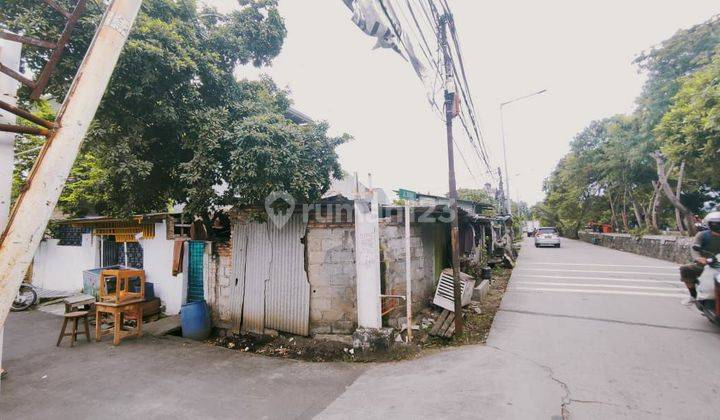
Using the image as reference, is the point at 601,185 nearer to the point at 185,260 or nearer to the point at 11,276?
the point at 185,260

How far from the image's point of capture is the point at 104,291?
21.5ft

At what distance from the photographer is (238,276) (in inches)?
261

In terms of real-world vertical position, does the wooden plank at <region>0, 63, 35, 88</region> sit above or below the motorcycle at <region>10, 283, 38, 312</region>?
above

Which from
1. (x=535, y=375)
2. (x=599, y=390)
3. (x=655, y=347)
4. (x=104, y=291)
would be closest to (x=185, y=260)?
(x=104, y=291)

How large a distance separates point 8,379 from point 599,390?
7979 millimetres

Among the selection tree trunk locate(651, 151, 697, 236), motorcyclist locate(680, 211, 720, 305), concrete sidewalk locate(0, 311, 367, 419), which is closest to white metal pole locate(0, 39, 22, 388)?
concrete sidewalk locate(0, 311, 367, 419)

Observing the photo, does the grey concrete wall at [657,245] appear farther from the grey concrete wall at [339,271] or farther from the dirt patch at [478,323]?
the grey concrete wall at [339,271]

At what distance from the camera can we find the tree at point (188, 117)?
508cm

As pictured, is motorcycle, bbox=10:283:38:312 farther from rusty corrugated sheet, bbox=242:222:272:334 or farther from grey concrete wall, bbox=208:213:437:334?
grey concrete wall, bbox=208:213:437:334

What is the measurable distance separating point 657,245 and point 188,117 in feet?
70.2

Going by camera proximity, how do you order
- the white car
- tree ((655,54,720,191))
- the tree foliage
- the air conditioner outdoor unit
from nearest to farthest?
the air conditioner outdoor unit → tree ((655,54,720,191)) → the tree foliage → the white car

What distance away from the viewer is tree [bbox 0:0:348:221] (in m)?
5.08

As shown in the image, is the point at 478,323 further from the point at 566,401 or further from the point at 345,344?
the point at 566,401

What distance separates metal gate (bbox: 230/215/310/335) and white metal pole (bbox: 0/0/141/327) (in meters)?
4.42
